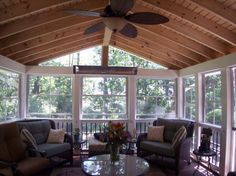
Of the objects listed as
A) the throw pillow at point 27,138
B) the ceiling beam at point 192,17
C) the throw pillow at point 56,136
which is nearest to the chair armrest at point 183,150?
the ceiling beam at point 192,17

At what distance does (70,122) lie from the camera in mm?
6863

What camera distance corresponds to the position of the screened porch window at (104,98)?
23.0ft

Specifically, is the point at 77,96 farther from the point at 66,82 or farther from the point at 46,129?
the point at 46,129

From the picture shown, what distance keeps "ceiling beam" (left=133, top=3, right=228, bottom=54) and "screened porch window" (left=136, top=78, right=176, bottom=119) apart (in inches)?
102

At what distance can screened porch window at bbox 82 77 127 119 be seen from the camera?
7.02m

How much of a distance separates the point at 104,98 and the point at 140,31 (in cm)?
230

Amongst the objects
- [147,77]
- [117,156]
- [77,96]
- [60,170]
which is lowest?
[60,170]

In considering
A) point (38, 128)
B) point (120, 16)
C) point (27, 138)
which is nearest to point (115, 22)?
point (120, 16)

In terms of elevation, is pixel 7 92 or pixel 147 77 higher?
pixel 147 77

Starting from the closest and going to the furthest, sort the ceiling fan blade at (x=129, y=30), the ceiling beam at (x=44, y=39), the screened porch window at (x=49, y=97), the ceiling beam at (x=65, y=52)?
the ceiling fan blade at (x=129, y=30) < the ceiling beam at (x=44, y=39) < the ceiling beam at (x=65, y=52) < the screened porch window at (x=49, y=97)

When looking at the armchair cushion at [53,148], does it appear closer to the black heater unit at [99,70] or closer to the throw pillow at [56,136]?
the throw pillow at [56,136]

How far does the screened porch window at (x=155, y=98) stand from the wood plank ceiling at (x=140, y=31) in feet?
2.07

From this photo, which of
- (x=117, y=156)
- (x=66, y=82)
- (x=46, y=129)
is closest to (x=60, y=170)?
(x=46, y=129)

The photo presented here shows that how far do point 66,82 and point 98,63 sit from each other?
3.51 ft
